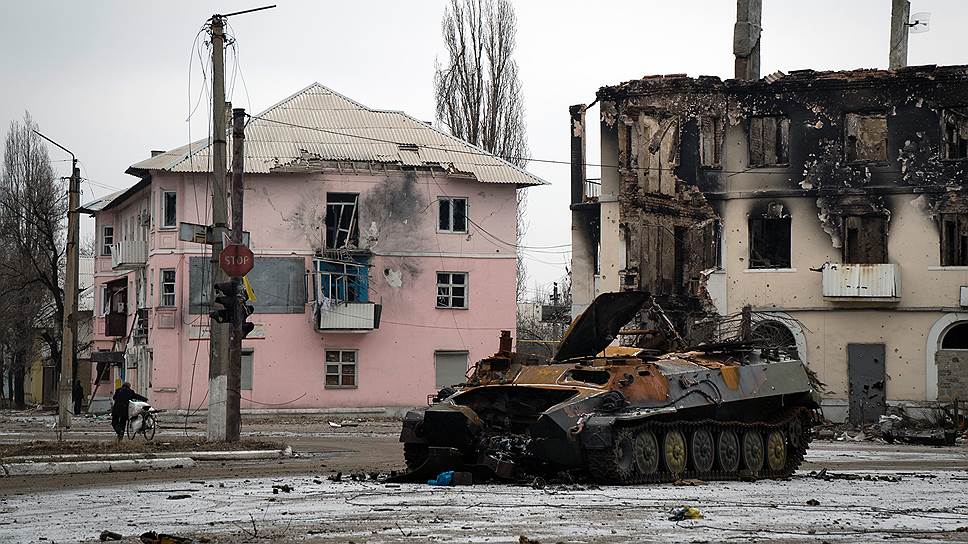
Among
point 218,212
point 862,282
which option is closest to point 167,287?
point 862,282

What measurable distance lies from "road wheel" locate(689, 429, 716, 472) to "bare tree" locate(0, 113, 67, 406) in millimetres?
44078

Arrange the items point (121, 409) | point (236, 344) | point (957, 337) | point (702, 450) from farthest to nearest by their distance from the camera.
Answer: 1. point (957, 337)
2. point (121, 409)
3. point (236, 344)
4. point (702, 450)

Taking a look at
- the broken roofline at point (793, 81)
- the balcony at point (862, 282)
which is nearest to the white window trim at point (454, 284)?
the broken roofline at point (793, 81)

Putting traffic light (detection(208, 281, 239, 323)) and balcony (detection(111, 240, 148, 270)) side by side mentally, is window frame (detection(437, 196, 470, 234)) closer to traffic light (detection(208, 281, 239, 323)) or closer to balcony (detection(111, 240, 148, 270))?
balcony (detection(111, 240, 148, 270))

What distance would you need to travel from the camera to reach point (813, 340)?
45000 millimetres

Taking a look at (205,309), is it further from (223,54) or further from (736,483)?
(736,483)

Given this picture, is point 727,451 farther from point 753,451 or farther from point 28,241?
point 28,241

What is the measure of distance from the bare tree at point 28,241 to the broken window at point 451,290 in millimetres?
17445

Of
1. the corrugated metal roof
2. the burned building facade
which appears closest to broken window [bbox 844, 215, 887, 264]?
the burned building facade

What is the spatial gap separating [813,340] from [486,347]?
1180 centimetres

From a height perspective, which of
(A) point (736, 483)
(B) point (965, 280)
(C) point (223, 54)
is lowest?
(A) point (736, 483)

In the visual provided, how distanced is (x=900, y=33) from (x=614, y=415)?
36870 millimetres

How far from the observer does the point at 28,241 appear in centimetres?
6438

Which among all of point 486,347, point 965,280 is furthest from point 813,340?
point 486,347
